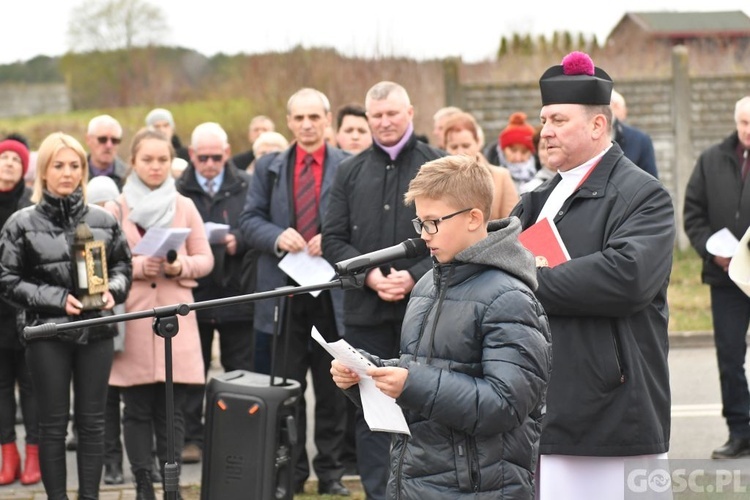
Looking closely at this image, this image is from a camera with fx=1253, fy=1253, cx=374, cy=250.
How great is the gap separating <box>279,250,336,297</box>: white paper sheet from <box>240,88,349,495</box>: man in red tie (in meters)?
0.04

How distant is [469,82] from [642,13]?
39494mm

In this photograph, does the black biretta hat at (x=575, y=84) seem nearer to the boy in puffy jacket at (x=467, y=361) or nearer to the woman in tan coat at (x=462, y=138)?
the boy in puffy jacket at (x=467, y=361)

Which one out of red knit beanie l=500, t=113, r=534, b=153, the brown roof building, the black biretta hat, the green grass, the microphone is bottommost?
the green grass

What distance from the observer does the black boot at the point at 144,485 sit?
294 inches

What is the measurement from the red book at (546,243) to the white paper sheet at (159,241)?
11.0 ft

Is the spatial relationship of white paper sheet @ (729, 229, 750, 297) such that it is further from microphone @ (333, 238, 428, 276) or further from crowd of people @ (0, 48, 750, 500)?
microphone @ (333, 238, 428, 276)

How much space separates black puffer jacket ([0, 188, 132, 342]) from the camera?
22.6 feet

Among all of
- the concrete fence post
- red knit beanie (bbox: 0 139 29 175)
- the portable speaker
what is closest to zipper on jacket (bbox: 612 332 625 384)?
the portable speaker

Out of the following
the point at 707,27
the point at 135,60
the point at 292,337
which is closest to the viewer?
the point at 292,337

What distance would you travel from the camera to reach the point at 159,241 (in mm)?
7738

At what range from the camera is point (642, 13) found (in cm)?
5691

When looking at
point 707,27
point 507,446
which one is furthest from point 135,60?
point 707,27

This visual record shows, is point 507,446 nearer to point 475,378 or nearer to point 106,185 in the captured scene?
point 475,378

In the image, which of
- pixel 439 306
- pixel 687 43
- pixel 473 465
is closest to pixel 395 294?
pixel 439 306
